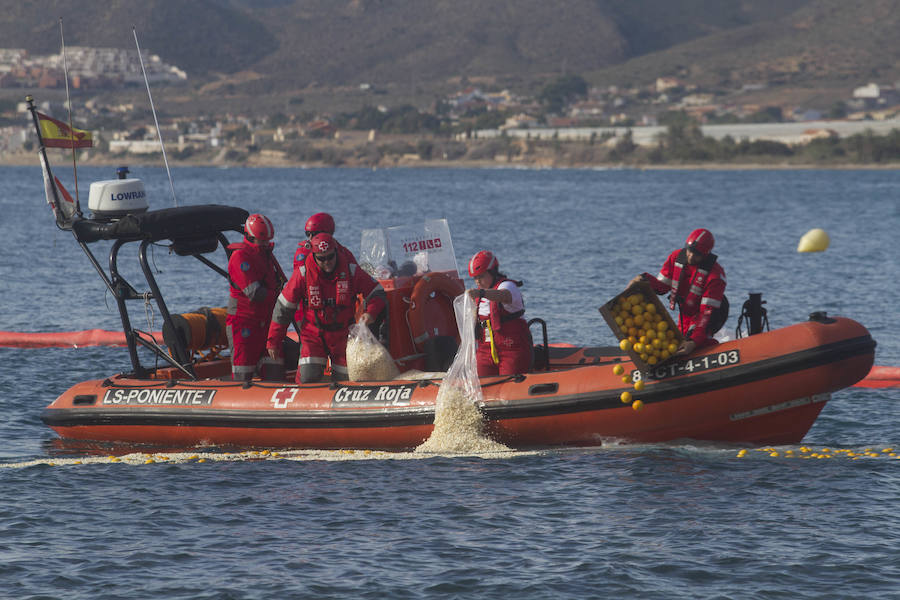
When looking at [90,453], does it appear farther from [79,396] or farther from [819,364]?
[819,364]

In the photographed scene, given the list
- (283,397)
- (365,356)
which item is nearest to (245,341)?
(283,397)

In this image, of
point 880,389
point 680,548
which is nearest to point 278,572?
point 680,548

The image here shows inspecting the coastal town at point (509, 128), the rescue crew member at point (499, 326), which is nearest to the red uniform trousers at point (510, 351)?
the rescue crew member at point (499, 326)

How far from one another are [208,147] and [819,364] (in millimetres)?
139938

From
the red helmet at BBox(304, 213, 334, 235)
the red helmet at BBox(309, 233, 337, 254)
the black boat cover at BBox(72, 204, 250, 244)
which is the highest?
the black boat cover at BBox(72, 204, 250, 244)

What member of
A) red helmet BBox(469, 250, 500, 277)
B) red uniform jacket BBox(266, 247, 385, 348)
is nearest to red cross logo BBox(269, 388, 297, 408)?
red uniform jacket BBox(266, 247, 385, 348)

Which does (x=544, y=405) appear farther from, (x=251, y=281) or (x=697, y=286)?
(x=251, y=281)

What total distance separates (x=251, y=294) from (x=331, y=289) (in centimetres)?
77

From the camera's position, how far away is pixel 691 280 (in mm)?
9891

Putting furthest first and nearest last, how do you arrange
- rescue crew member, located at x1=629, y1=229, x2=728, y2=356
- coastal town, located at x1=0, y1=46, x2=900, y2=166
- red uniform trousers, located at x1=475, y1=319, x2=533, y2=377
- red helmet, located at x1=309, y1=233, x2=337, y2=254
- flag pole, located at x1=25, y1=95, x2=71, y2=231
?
coastal town, located at x1=0, y1=46, x2=900, y2=166
flag pole, located at x1=25, y1=95, x2=71, y2=231
red uniform trousers, located at x1=475, y1=319, x2=533, y2=377
red helmet, located at x1=309, y1=233, x2=337, y2=254
rescue crew member, located at x1=629, y1=229, x2=728, y2=356

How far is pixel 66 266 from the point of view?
28672mm

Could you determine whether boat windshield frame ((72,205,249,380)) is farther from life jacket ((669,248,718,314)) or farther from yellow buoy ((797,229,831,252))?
yellow buoy ((797,229,831,252))

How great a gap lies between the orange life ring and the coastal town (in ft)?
344

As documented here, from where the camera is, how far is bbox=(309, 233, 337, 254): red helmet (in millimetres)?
10109
